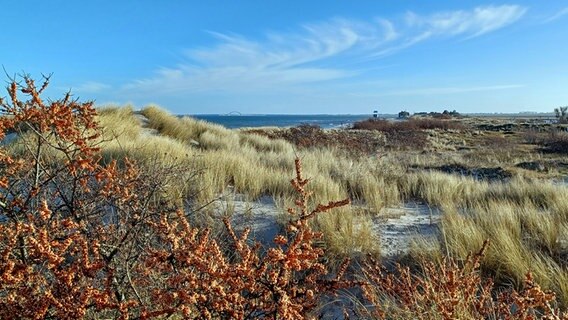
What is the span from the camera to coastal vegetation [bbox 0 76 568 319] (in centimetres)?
175

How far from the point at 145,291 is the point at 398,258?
2.62 m

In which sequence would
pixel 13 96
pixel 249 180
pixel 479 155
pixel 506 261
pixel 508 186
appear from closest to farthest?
pixel 13 96 → pixel 506 261 → pixel 249 180 → pixel 508 186 → pixel 479 155

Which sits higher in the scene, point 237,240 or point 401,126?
point 237,240

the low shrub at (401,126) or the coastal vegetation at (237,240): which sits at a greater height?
the coastal vegetation at (237,240)

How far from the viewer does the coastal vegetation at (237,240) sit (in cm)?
175

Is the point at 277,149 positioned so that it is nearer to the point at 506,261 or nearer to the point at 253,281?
the point at 506,261

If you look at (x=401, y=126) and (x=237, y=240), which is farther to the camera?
(x=401, y=126)

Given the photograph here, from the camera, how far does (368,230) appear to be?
4676 mm

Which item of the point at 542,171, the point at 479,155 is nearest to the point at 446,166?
the point at 542,171

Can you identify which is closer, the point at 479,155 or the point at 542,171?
the point at 542,171

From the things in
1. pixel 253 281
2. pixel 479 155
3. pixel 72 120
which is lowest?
pixel 479 155

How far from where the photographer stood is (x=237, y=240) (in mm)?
1814

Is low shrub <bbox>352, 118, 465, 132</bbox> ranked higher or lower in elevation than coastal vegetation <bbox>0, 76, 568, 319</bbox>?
lower

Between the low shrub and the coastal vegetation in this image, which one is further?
the low shrub
